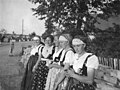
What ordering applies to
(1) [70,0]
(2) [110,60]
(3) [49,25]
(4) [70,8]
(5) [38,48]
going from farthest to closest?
(3) [49,25] < (4) [70,8] < (1) [70,0] < (2) [110,60] < (5) [38,48]

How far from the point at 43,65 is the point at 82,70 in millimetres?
1631

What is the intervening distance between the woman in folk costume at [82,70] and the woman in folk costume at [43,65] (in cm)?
133

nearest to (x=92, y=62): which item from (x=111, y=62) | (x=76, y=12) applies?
(x=111, y=62)

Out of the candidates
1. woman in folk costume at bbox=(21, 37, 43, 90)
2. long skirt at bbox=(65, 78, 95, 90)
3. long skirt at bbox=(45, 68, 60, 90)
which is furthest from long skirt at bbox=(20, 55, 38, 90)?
long skirt at bbox=(65, 78, 95, 90)

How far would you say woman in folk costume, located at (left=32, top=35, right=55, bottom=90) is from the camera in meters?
3.66

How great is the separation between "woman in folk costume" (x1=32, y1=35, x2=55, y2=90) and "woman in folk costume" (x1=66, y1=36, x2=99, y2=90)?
4.37ft

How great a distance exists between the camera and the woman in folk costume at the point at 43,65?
3.66 m

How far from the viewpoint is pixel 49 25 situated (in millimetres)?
7145

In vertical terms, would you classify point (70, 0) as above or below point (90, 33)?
above

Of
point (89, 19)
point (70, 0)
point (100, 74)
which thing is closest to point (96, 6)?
point (89, 19)

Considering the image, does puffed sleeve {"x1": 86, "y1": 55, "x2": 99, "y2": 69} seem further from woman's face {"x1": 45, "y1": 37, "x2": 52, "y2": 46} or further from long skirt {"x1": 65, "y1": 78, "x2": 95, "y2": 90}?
woman's face {"x1": 45, "y1": 37, "x2": 52, "y2": 46}

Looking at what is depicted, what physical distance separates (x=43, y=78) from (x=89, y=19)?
360cm

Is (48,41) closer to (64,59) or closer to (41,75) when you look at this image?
(41,75)

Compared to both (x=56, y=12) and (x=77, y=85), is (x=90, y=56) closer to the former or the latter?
(x=77, y=85)
